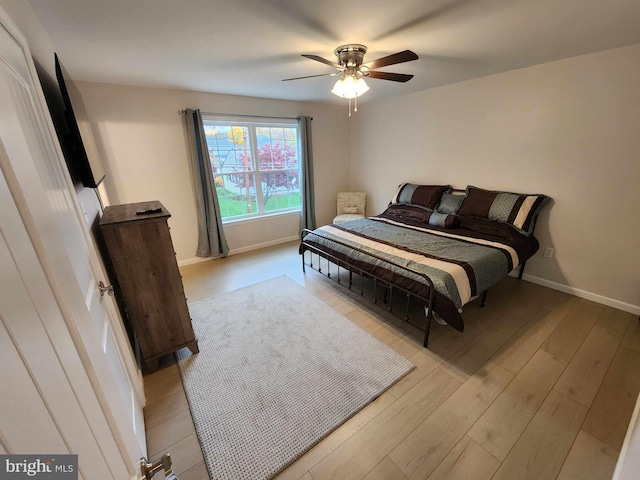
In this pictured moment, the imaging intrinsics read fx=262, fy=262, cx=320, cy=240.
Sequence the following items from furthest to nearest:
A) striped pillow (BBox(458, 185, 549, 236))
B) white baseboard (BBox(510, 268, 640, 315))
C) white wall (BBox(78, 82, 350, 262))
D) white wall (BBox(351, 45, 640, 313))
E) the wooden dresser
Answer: white wall (BBox(78, 82, 350, 262))
striped pillow (BBox(458, 185, 549, 236))
white baseboard (BBox(510, 268, 640, 315))
white wall (BBox(351, 45, 640, 313))
the wooden dresser

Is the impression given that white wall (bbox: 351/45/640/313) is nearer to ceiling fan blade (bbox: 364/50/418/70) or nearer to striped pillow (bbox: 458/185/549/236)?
striped pillow (bbox: 458/185/549/236)

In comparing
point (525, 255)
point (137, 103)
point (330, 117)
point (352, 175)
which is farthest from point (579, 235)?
point (137, 103)

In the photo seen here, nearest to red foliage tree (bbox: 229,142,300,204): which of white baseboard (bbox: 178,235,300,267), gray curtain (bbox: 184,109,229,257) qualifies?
gray curtain (bbox: 184,109,229,257)

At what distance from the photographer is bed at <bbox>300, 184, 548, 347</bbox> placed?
6.73 ft

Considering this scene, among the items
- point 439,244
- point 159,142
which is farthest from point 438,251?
point 159,142

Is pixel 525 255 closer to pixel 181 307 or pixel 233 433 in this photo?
pixel 233 433

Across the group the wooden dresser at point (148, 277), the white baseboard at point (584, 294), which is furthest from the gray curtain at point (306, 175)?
the white baseboard at point (584, 294)

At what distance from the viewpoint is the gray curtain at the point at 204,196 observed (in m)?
3.39

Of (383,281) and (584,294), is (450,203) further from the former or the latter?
(383,281)

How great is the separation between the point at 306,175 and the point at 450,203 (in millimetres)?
2248

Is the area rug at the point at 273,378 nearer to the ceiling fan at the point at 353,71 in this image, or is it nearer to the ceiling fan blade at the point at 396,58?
the ceiling fan at the point at 353,71

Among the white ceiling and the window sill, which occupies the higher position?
the white ceiling

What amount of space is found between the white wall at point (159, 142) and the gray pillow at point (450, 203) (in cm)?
241

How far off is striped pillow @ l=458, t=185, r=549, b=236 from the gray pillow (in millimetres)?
67
